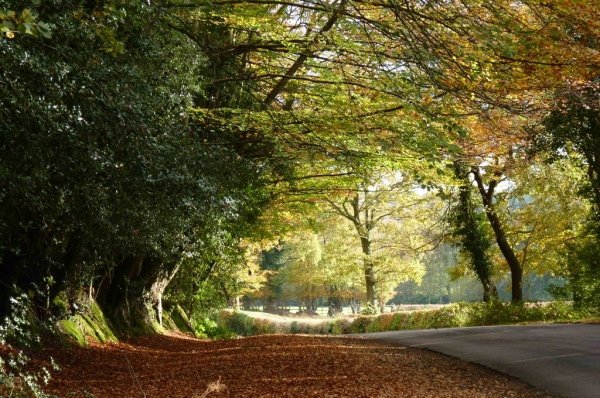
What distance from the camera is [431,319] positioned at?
23.2 m

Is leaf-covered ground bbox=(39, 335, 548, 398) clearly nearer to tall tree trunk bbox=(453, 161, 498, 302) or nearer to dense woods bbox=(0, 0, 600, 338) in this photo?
dense woods bbox=(0, 0, 600, 338)

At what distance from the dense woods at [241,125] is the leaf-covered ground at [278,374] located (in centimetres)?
202

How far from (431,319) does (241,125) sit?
49.9 feet

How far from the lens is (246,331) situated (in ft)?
115

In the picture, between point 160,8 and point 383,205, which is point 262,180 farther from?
point 383,205

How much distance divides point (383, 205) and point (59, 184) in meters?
28.2

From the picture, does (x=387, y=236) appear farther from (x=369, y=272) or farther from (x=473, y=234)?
(x=473, y=234)

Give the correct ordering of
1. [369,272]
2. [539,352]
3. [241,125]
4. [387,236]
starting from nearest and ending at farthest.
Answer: [539,352] < [241,125] < [369,272] < [387,236]

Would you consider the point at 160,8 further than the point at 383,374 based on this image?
No

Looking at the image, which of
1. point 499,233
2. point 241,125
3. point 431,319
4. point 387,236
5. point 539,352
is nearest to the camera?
point 539,352

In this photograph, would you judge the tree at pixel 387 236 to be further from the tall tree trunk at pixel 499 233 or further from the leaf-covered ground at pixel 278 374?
the leaf-covered ground at pixel 278 374

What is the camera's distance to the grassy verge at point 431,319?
723 inches

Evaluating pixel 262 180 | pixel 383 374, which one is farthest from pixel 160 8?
pixel 262 180

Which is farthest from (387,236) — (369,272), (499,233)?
(499,233)
